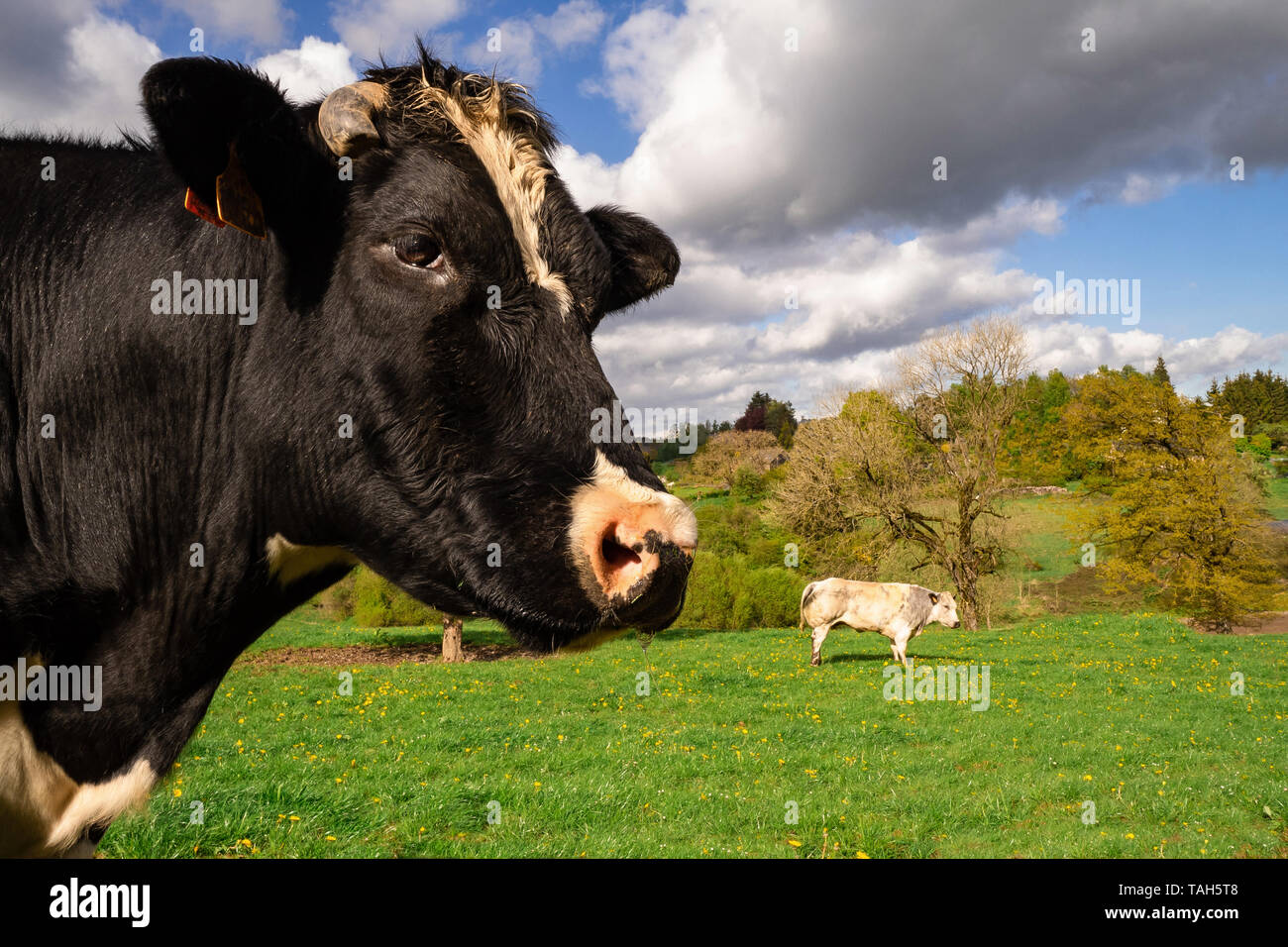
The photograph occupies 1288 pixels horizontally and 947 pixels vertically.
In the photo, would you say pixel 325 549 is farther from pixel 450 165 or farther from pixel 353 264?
pixel 450 165

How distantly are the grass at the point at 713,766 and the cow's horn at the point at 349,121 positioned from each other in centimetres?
535

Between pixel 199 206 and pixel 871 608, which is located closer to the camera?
pixel 199 206

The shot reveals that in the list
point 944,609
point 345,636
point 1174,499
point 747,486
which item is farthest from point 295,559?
point 747,486

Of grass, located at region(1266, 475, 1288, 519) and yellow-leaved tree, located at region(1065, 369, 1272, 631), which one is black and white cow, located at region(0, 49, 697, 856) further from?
grass, located at region(1266, 475, 1288, 519)

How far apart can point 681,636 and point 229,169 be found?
2406 cm

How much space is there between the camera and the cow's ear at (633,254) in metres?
2.82

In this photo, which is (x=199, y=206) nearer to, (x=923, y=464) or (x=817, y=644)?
(x=817, y=644)

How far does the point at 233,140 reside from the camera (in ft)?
5.51

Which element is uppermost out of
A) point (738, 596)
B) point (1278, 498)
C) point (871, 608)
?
point (1278, 498)

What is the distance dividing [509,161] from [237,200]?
2.09 ft

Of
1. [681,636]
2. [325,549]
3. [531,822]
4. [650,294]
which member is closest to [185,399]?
[325,549]

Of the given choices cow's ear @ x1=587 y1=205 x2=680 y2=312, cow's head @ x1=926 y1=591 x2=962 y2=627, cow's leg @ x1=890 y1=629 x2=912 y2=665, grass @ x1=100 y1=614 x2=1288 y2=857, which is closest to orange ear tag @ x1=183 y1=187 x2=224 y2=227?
cow's ear @ x1=587 y1=205 x2=680 y2=312

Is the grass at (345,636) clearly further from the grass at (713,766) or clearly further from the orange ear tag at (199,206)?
the orange ear tag at (199,206)

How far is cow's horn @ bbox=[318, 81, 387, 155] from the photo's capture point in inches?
72.2
